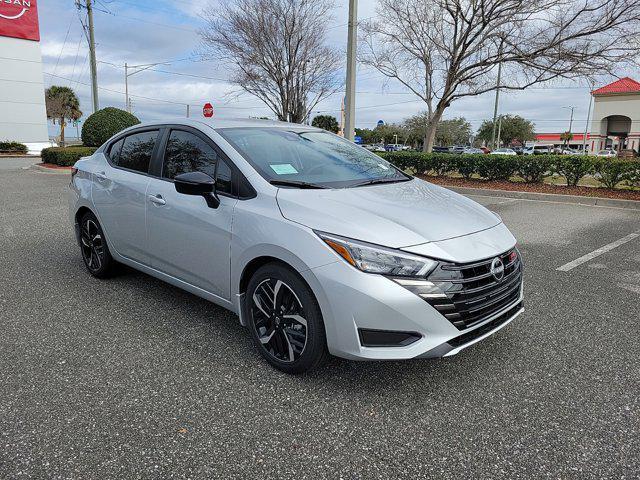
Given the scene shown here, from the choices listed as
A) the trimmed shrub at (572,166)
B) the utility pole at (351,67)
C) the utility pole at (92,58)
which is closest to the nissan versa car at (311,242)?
the utility pole at (351,67)

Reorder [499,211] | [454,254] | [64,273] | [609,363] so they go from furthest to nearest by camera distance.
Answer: [499,211]
[64,273]
[609,363]
[454,254]

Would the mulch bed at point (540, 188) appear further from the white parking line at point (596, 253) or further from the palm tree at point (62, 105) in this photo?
the palm tree at point (62, 105)

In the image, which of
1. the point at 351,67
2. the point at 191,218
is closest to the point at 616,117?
the point at 351,67

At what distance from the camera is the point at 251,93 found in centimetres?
2331

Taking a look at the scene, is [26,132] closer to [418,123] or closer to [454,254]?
[454,254]

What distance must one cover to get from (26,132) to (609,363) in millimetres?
45288

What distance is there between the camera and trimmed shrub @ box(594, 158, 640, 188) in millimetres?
11898

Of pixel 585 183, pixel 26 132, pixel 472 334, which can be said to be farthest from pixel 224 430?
pixel 26 132

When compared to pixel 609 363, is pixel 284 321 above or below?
above

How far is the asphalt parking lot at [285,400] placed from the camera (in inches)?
91.9

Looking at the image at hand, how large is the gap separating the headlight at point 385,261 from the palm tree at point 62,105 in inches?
2430

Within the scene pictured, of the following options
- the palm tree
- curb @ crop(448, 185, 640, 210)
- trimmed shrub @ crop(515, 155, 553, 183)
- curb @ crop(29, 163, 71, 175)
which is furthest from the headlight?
the palm tree

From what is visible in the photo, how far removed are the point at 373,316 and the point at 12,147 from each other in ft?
138

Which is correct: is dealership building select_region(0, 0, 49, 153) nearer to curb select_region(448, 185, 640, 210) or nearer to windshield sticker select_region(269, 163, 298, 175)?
curb select_region(448, 185, 640, 210)
